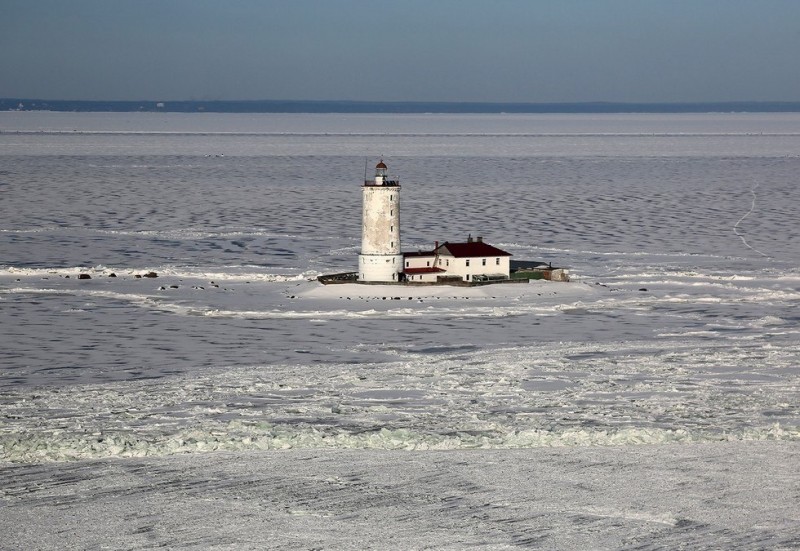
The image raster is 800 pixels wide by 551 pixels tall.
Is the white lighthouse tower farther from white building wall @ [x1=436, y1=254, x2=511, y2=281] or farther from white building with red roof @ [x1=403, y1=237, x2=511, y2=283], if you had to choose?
white building wall @ [x1=436, y1=254, x2=511, y2=281]

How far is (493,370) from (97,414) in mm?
8202

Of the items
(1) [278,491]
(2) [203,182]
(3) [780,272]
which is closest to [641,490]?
(1) [278,491]

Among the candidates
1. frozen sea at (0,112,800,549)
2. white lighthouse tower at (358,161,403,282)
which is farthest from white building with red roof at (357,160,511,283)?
frozen sea at (0,112,800,549)

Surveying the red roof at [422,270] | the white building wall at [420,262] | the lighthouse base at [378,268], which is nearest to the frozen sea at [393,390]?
the lighthouse base at [378,268]

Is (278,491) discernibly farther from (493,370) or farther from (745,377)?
(745,377)

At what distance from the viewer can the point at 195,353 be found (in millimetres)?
30344

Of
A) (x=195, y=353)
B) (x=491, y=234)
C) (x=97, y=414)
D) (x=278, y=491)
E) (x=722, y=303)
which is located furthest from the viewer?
(x=491, y=234)

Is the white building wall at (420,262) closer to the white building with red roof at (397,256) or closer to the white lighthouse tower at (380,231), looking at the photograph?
the white building with red roof at (397,256)

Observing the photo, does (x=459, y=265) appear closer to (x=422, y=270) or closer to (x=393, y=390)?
(x=422, y=270)

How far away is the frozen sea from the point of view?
61.9 ft

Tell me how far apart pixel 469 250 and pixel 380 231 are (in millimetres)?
2867

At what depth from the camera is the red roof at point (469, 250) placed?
136 ft

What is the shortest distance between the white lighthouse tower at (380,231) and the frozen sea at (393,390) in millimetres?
829

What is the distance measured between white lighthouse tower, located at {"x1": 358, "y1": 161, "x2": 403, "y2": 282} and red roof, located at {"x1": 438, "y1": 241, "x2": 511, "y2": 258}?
1.55 m
